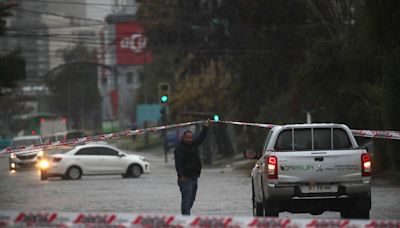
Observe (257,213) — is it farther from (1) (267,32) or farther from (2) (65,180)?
(1) (267,32)

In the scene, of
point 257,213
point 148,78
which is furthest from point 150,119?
point 257,213

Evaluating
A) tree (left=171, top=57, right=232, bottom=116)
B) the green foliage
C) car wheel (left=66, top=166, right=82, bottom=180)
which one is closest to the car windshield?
the green foliage

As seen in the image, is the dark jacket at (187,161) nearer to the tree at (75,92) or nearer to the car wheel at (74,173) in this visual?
the car wheel at (74,173)

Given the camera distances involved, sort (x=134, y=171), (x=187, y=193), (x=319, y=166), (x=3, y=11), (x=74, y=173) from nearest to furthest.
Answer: (x=319, y=166) < (x=187, y=193) < (x=74, y=173) < (x=134, y=171) < (x=3, y=11)

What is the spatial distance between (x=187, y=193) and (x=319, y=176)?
322 cm

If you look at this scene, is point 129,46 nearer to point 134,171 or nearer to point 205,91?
point 205,91

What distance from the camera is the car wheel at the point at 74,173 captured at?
4266 centimetres

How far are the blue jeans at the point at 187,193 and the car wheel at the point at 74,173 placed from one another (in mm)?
23052

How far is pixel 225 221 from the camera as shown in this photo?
12.3 metres

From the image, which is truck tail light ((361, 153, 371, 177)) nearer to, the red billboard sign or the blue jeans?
the blue jeans

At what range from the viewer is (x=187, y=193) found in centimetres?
1981

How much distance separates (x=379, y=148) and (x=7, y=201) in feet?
43.2

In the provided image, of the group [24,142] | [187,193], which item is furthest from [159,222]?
[24,142]

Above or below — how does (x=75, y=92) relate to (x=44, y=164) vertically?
below
